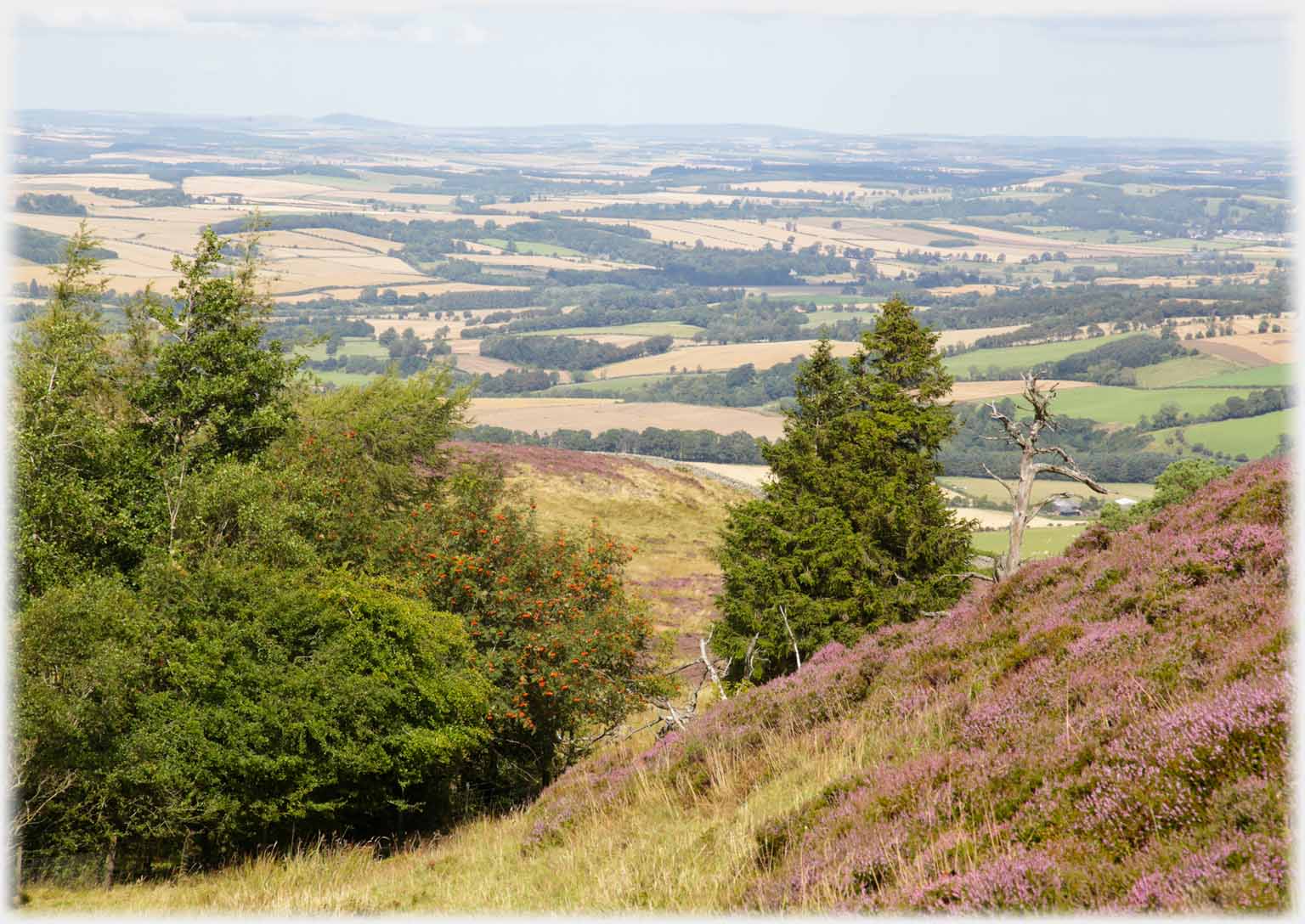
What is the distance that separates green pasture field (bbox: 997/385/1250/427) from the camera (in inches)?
4500

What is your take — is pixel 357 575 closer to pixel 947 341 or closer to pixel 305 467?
pixel 305 467

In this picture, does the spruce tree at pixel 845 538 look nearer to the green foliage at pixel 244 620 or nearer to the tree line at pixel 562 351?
the green foliage at pixel 244 620

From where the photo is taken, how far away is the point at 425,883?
40.4 ft

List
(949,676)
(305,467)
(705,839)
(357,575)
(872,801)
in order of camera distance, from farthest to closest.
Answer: (305,467) → (357,575) → (949,676) → (705,839) → (872,801)

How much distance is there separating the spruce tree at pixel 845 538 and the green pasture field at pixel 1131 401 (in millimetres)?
85127

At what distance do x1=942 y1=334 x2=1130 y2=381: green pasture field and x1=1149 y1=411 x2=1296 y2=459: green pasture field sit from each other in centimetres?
4096

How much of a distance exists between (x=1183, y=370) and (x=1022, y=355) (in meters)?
25.7

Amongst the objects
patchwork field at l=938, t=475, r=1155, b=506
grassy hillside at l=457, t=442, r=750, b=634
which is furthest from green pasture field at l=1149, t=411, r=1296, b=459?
grassy hillside at l=457, t=442, r=750, b=634

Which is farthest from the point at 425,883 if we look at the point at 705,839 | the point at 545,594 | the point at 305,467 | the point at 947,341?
the point at 947,341

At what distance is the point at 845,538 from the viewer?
26938 mm

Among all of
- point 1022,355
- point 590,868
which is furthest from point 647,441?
point 590,868

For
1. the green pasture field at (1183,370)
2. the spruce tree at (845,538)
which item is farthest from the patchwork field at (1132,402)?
the spruce tree at (845,538)

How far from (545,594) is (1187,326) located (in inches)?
6468

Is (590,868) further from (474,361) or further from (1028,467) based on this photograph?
(474,361)
